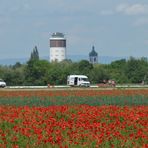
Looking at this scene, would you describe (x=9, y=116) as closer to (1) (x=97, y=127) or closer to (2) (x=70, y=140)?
(1) (x=97, y=127)

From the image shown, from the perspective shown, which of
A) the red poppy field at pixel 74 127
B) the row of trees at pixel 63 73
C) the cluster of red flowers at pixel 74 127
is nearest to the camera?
the red poppy field at pixel 74 127

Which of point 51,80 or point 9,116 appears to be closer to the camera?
point 9,116

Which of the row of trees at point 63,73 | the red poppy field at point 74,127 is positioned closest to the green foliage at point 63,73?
the row of trees at point 63,73

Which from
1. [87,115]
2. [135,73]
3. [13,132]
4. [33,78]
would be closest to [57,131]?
[13,132]

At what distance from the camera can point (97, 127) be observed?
16.2 metres

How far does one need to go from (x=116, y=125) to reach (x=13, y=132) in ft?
9.67

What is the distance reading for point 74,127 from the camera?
16250mm

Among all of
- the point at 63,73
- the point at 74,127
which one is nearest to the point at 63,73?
the point at 63,73

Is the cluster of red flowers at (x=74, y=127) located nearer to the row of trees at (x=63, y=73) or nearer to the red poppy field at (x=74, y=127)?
the red poppy field at (x=74, y=127)

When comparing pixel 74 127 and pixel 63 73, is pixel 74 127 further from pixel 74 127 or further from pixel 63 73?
pixel 63 73

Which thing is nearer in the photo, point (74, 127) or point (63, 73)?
point (74, 127)

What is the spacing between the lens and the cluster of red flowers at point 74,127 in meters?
14.2

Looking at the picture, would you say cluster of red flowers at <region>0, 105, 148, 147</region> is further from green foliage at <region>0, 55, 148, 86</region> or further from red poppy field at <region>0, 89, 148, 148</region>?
green foliage at <region>0, 55, 148, 86</region>

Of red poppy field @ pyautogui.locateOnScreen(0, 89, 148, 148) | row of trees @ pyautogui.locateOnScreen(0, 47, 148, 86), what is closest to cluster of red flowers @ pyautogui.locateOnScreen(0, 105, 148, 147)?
red poppy field @ pyautogui.locateOnScreen(0, 89, 148, 148)
